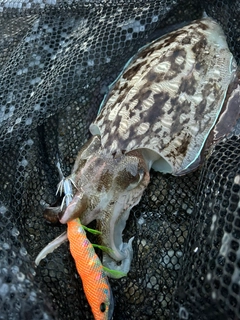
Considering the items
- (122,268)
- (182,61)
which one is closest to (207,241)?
(122,268)

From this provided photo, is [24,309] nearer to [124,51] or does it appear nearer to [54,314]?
[54,314]

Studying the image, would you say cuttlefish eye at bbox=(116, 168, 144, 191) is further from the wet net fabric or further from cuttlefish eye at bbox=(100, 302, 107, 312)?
cuttlefish eye at bbox=(100, 302, 107, 312)

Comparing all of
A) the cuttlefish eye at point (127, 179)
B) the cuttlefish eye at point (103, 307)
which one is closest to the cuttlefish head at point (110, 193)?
the cuttlefish eye at point (127, 179)

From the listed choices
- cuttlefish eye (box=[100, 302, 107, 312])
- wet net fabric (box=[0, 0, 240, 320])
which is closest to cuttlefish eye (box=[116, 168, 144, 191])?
wet net fabric (box=[0, 0, 240, 320])

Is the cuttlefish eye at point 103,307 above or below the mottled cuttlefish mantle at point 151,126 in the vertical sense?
below

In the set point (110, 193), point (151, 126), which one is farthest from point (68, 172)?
point (151, 126)

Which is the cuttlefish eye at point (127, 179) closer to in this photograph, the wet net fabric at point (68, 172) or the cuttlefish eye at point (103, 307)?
the wet net fabric at point (68, 172)
